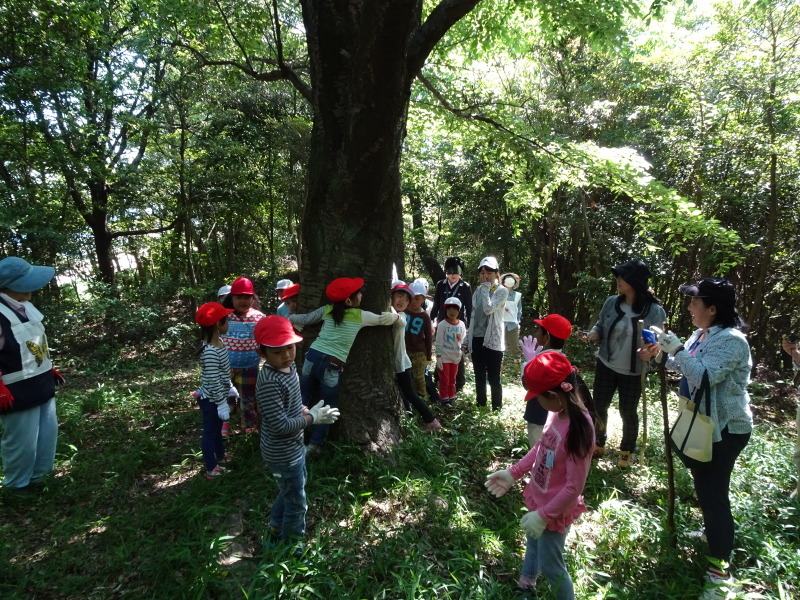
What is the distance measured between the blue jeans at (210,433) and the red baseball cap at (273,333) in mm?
1494

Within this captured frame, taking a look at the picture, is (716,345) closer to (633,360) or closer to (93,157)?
(633,360)

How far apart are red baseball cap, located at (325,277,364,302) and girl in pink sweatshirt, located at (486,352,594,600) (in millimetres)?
1710

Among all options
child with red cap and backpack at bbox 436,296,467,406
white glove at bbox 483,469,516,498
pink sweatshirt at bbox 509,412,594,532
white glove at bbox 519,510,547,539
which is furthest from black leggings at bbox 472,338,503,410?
white glove at bbox 519,510,547,539

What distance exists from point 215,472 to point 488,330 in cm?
329

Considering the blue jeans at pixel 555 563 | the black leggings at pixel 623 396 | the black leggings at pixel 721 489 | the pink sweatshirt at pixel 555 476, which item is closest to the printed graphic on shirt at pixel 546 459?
the pink sweatshirt at pixel 555 476

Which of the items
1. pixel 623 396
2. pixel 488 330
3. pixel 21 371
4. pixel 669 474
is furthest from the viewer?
pixel 488 330

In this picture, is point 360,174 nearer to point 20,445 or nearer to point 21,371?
point 21,371

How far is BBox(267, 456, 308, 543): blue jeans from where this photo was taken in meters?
2.79

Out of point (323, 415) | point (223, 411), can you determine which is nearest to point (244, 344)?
point (223, 411)

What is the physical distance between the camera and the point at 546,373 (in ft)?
7.77

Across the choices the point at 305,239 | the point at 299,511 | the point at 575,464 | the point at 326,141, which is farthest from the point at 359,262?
the point at 575,464

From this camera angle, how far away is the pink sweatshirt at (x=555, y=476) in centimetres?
233

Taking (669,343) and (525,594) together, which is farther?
(669,343)

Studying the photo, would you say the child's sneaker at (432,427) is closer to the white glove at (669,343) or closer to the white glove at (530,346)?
the white glove at (530,346)
